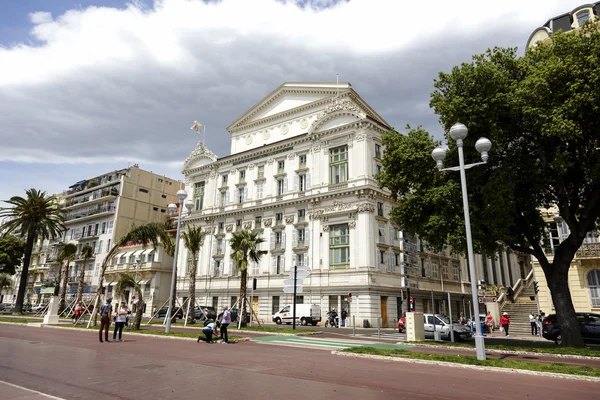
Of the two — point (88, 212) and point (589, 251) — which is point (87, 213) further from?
point (589, 251)

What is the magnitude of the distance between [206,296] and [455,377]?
42305mm

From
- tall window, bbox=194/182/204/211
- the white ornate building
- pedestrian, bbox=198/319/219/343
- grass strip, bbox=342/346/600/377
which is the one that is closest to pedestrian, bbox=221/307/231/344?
pedestrian, bbox=198/319/219/343

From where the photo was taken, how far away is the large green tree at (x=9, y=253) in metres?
59.4

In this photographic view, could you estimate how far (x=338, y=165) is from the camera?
140 ft

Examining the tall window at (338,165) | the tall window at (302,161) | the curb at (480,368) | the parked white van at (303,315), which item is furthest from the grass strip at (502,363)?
the tall window at (302,161)

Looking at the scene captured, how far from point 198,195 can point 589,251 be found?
44382 mm

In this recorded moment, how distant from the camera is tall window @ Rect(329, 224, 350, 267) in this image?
39.5m

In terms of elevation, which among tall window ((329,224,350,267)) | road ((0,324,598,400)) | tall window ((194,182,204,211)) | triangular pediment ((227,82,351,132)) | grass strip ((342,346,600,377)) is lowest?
road ((0,324,598,400))

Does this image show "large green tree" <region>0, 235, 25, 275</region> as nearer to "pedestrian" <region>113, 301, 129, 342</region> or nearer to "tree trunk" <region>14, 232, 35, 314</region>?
"tree trunk" <region>14, 232, 35, 314</region>

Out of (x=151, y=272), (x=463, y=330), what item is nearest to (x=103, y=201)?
(x=151, y=272)

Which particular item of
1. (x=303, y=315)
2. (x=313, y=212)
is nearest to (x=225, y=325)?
(x=303, y=315)

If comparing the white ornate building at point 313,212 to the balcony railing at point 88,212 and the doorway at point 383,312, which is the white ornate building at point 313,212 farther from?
the balcony railing at point 88,212

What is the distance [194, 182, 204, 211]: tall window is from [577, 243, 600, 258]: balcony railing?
42.5 meters

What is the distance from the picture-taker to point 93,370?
9852 millimetres
